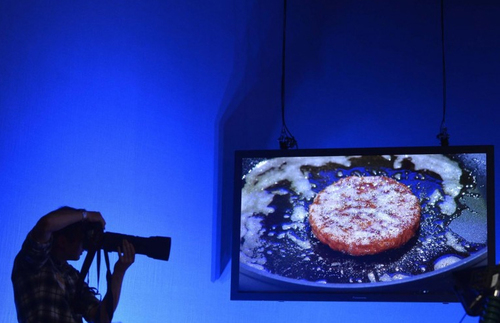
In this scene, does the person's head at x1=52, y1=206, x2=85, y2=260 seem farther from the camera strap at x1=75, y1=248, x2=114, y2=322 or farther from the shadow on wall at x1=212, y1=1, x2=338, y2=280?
the shadow on wall at x1=212, y1=1, x2=338, y2=280

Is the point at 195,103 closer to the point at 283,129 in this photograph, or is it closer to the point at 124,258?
the point at 283,129

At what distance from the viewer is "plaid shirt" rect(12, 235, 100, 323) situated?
2494mm

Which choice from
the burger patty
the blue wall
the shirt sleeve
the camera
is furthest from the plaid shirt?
the burger patty

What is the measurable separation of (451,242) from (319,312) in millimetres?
673

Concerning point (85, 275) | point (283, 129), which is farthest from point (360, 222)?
point (85, 275)

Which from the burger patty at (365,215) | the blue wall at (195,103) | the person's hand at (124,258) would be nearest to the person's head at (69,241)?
the person's hand at (124,258)

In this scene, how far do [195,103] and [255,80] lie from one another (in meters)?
0.31

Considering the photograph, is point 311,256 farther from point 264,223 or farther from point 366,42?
point 366,42

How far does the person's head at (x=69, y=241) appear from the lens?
262 cm

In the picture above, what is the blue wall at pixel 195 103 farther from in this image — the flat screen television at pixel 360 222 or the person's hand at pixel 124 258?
the person's hand at pixel 124 258

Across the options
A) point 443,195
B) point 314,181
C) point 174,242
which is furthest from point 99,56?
point 443,195

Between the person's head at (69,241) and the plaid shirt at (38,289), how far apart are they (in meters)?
0.07

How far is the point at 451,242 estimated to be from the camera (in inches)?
125

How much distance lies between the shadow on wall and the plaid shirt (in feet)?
3.49
